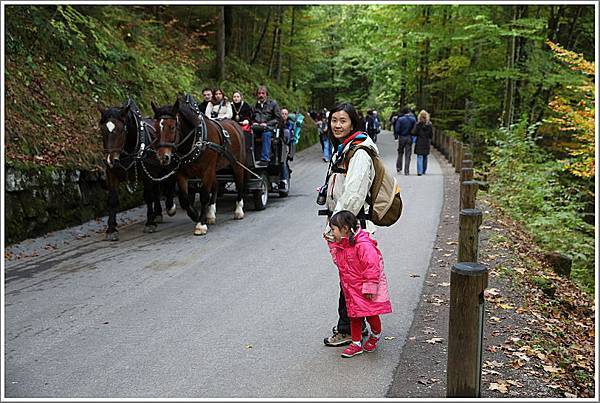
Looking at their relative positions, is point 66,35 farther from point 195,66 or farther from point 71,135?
point 195,66

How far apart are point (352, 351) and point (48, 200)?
754cm

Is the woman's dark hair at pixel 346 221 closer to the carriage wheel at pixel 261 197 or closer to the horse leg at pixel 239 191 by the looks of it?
A: the horse leg at pixel 239 191

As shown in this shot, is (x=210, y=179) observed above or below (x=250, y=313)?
above

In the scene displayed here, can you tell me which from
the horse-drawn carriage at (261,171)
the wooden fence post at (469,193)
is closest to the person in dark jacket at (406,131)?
the horse-drawn carriage at (261,171)

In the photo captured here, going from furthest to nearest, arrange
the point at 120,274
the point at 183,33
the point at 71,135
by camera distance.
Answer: the point at 183,33 < the point at 71,135 < the point at 120,274

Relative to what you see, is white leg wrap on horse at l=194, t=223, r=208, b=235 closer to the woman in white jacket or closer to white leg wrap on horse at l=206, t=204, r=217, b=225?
white leg wrap on horse at l=206, t=204, r=217, b=225

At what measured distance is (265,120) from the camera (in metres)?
14.4

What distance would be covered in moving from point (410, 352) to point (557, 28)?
22919 millimetres

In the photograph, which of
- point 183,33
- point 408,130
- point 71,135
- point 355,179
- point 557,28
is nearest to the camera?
point 355,179

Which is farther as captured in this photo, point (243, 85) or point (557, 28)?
point (243, 85)

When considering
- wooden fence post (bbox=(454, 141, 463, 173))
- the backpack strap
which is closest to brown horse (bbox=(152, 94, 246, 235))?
the backpack strap

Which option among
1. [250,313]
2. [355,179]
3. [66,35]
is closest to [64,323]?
[250,313]

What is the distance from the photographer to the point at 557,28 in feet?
80.8

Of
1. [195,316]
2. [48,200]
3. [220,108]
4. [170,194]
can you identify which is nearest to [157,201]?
[170,194]
